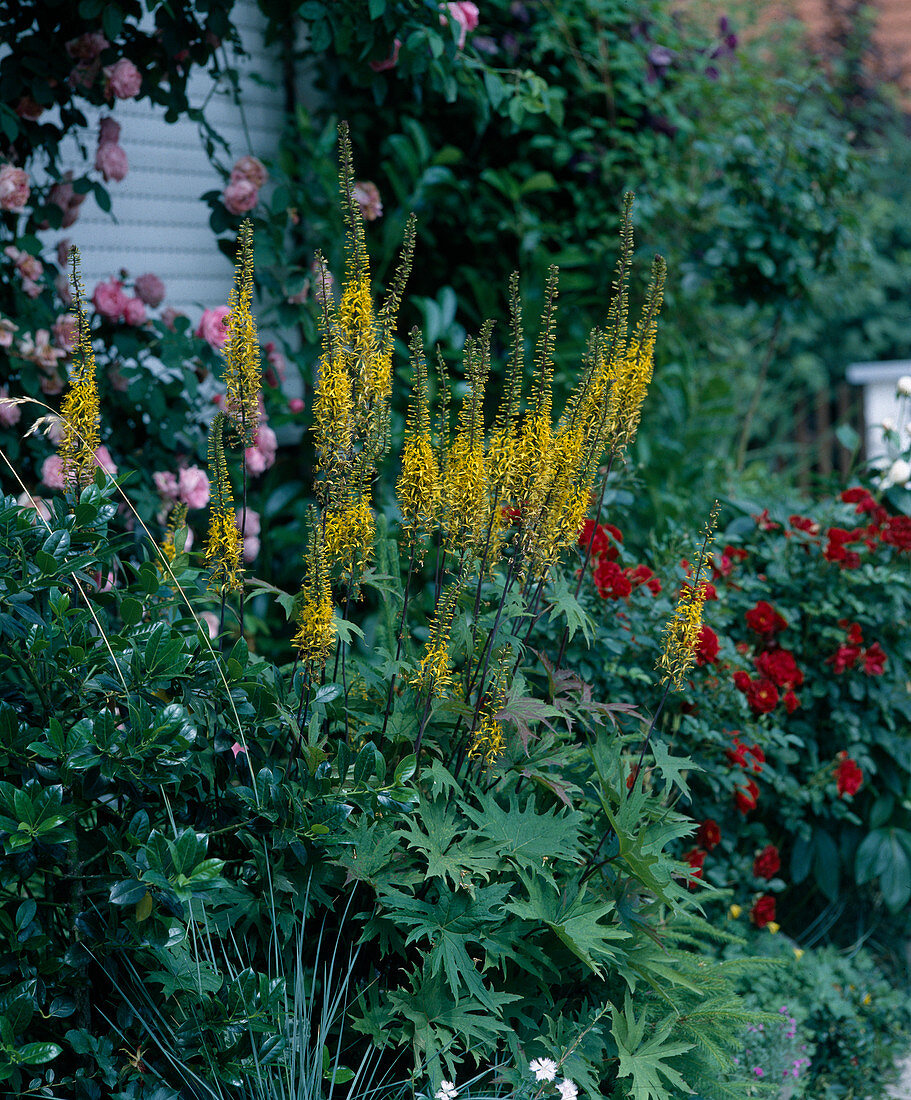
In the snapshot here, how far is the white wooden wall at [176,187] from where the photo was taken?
386cm

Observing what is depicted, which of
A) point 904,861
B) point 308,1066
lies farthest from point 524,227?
point 308,1066

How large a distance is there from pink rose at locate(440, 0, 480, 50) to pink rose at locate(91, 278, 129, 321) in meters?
1.30

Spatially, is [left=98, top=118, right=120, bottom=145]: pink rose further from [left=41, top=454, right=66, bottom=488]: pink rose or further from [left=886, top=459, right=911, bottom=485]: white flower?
[left=886, top=459, right=911, bottom=485]: white flower

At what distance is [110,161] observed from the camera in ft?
10.5

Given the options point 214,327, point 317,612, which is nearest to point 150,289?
point 214,327

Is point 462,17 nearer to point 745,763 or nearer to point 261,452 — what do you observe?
point 261,452

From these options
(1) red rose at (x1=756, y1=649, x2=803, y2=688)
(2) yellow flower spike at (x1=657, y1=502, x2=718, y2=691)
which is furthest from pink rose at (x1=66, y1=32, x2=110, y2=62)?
(1) red rose at (x1=756, y1=649, x2=803, y2=688)

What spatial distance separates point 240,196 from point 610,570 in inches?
68.6

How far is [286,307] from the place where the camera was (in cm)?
350

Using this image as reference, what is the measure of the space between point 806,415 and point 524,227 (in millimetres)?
4217

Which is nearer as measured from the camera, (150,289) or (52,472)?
(52,472)

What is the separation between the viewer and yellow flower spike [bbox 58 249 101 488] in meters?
1.92

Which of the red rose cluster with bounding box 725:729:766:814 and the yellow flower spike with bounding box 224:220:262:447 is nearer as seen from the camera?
the yellow flower spike with bounding box 224:220:262:447

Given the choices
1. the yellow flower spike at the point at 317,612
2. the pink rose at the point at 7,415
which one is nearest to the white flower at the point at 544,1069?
the yellow flower spike at the point at 317,612
